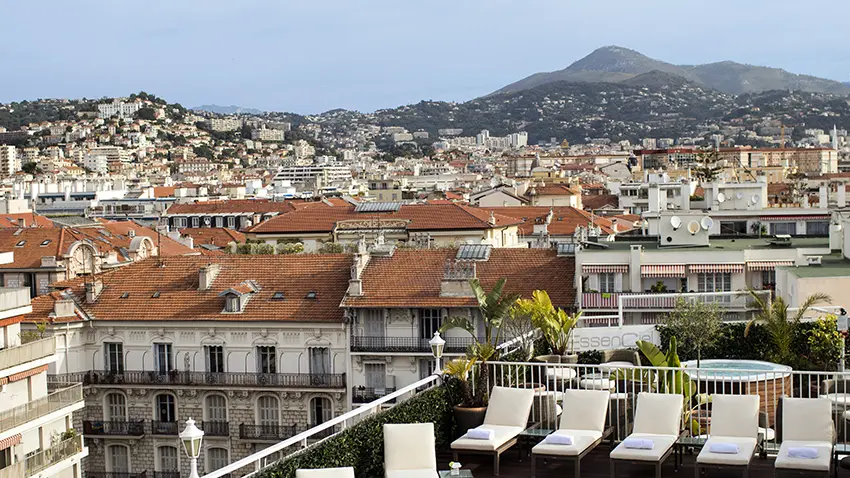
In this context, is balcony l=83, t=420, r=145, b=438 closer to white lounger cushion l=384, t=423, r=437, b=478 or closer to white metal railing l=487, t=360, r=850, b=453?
white metal railing l=487, t=360, r=850, b=453

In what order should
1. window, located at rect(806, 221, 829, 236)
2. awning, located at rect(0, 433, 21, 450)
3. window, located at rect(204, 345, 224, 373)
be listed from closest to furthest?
awning, located at rect(0, 433, 21, 450), window, located at rect(204, 345, 224, 373), window, located at rect(806, 221, 829, 236)

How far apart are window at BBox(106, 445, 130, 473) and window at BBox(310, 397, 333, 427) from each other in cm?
526

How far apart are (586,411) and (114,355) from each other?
82.8 feet

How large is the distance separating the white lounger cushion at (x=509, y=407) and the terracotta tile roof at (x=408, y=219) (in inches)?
1805

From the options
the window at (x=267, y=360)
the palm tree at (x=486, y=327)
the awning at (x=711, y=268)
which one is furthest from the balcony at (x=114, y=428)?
the palm tree at (x=486, y=327)

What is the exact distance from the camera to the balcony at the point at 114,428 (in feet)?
111

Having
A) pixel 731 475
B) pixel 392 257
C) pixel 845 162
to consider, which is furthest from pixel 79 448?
pixel 845 162

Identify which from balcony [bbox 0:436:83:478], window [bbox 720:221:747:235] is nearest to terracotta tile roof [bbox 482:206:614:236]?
window [bbox 720:221:747:235]

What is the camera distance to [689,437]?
1145cm

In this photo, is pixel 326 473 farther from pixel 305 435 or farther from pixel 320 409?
pixel 320 409

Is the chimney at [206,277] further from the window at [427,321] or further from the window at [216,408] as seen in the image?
the window at [427,321]

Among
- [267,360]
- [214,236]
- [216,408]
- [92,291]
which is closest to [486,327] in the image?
[267,360]

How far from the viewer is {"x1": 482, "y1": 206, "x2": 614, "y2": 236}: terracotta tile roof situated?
68438mm

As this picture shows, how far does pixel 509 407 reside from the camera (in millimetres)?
12070
